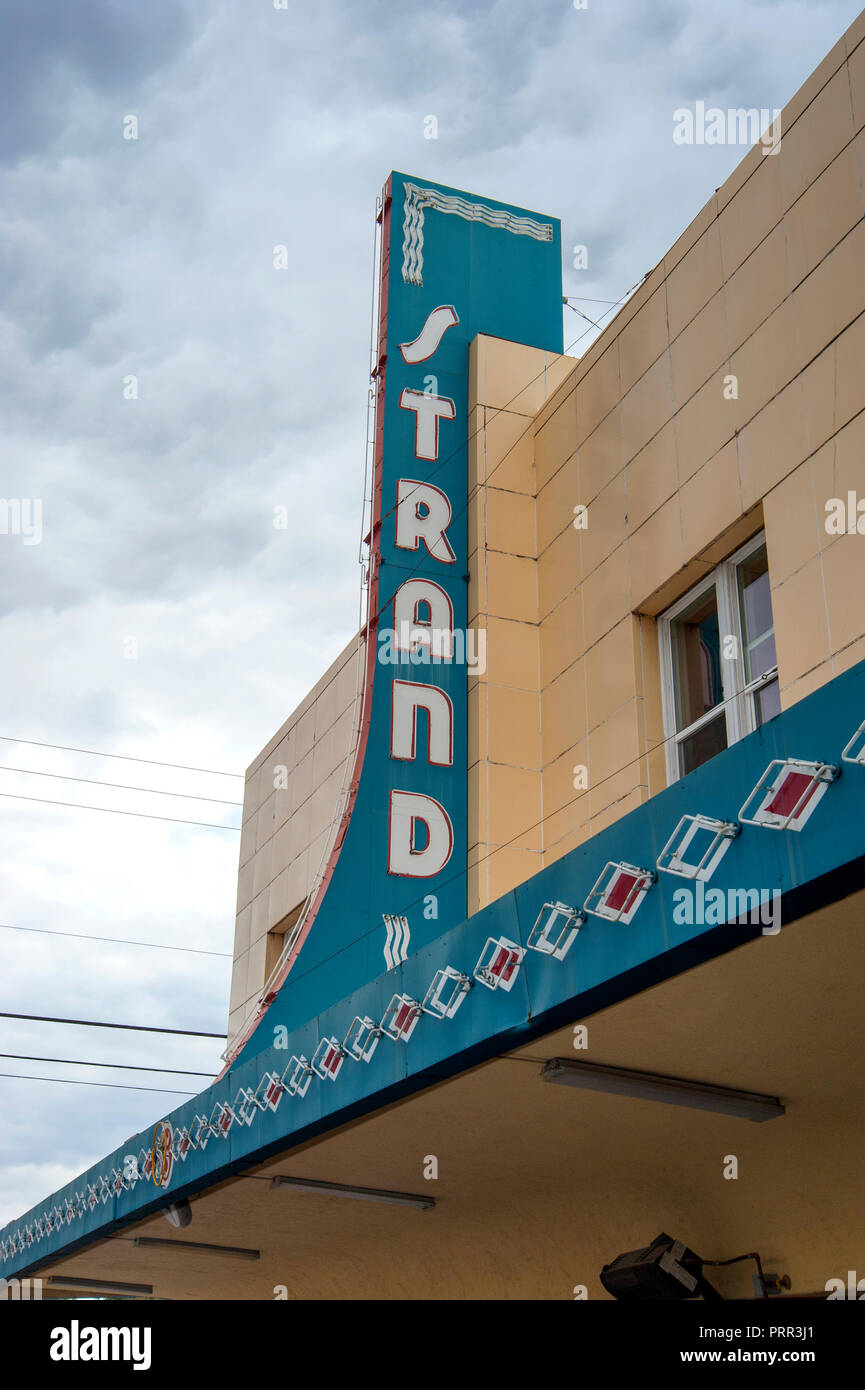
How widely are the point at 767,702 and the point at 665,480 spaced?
2.15 meters

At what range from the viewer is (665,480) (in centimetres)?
1080

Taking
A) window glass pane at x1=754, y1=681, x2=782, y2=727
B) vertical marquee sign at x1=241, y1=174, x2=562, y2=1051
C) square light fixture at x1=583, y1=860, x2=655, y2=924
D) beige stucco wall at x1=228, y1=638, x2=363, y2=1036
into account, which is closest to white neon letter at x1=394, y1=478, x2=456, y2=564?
vertical marquee sign at x1=241, y1=174, x2=562, y2=1051

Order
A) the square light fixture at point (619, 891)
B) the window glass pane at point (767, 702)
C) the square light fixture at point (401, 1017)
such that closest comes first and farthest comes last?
the square light fixture at point (619, 891) → the square light fixture at point (401, 1017) → the window glass pane at point (767, 702)

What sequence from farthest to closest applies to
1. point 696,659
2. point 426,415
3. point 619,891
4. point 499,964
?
point 426,415, point 696,659, point 499,964, point 619,891

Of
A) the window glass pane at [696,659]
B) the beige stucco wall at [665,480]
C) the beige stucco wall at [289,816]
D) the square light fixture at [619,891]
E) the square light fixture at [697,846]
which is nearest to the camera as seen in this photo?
the square light fixture at [697,846]

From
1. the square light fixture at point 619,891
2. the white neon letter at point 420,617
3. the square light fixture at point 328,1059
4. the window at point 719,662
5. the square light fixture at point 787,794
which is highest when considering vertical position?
the white neon letter at point 420,617

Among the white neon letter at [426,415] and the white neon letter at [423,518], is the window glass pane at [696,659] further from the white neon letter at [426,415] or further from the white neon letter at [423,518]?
the white neon letter at [426,415]

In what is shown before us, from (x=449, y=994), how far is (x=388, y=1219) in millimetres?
4618

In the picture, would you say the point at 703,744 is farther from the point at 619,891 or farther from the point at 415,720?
the point at 619,891

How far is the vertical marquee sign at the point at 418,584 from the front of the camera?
37.3ft

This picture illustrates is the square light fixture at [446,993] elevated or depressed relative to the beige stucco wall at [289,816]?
depressed

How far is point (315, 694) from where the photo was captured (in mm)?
18125

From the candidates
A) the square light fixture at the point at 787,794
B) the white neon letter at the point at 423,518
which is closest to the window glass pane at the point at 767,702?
the white neon letter at the point at 423,518

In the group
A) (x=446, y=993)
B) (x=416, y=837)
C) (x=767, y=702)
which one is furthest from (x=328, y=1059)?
(x=767, y=702)
